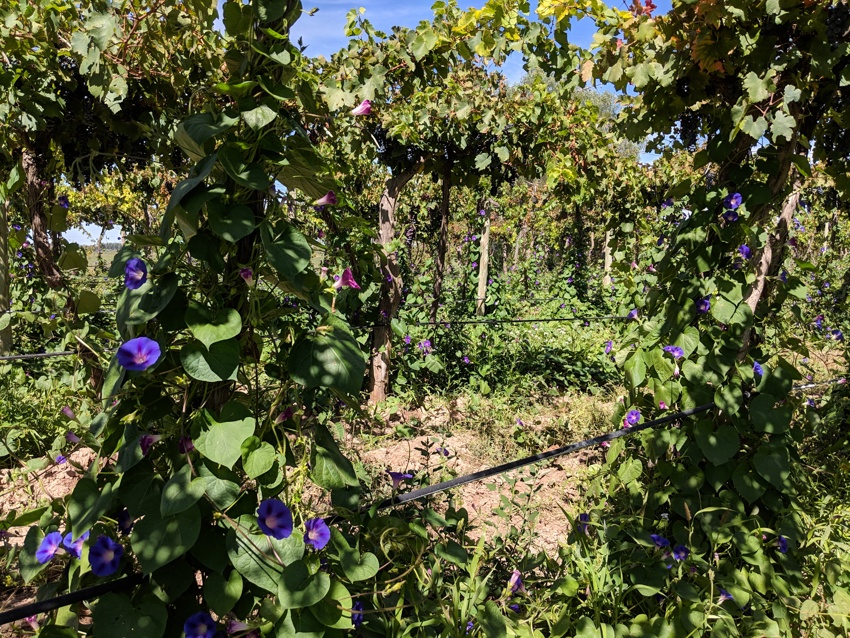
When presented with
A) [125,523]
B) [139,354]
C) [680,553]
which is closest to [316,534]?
[125,523]

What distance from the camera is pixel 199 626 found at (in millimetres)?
903

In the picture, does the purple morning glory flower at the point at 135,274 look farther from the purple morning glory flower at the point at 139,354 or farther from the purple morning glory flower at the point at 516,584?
the purple morning glory flower at the point at 516,584

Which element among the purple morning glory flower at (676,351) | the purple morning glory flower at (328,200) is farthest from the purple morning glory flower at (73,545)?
the purple morning glory flower at (676,351)

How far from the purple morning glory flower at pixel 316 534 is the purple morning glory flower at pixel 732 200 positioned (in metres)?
1.65

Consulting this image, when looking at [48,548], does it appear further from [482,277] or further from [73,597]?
[482,277]

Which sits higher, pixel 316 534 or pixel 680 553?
pixel 316 534

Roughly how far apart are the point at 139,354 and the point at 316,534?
44 cm

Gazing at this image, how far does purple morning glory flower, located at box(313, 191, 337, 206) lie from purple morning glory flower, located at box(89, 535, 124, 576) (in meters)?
0.68

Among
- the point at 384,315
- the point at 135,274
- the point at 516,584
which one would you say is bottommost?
the point at 516,584

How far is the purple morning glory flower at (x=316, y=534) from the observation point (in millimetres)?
974

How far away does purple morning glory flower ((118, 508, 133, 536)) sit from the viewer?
3.11ft

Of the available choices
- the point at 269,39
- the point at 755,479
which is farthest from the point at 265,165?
the point at 755,479

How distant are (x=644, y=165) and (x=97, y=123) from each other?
743 cm

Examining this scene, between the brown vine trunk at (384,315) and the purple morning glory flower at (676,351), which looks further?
the brown vine trunk at (384,315)
